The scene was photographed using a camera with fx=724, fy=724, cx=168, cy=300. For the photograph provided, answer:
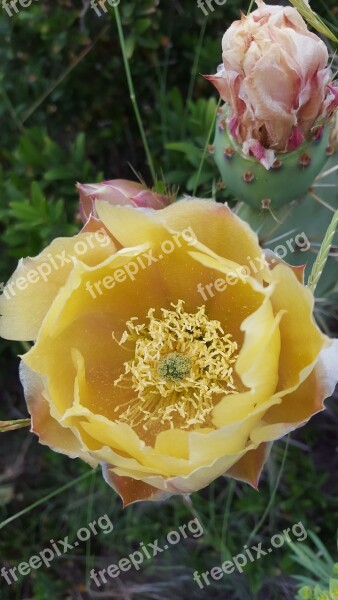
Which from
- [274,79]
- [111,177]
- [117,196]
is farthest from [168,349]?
[111,177]

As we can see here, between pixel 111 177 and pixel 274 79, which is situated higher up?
pixel 274 79

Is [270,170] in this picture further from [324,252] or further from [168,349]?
[168,349]

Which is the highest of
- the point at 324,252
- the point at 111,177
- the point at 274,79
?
the point at 274,79

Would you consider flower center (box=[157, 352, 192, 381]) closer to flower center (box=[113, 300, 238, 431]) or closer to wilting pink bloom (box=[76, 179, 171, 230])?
Answer: flower center (box=[113, 300, 238, 431])

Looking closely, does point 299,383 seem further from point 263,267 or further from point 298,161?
point 298,161

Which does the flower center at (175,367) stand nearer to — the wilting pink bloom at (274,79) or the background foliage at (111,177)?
the wilting pink bloom at (274,79)

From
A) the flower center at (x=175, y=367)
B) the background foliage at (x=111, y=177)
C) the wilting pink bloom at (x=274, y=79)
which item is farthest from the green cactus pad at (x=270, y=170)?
the background foliage at (x=111, y=177)

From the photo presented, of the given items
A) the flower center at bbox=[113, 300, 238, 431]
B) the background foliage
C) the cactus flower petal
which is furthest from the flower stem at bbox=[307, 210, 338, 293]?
the background foliage
